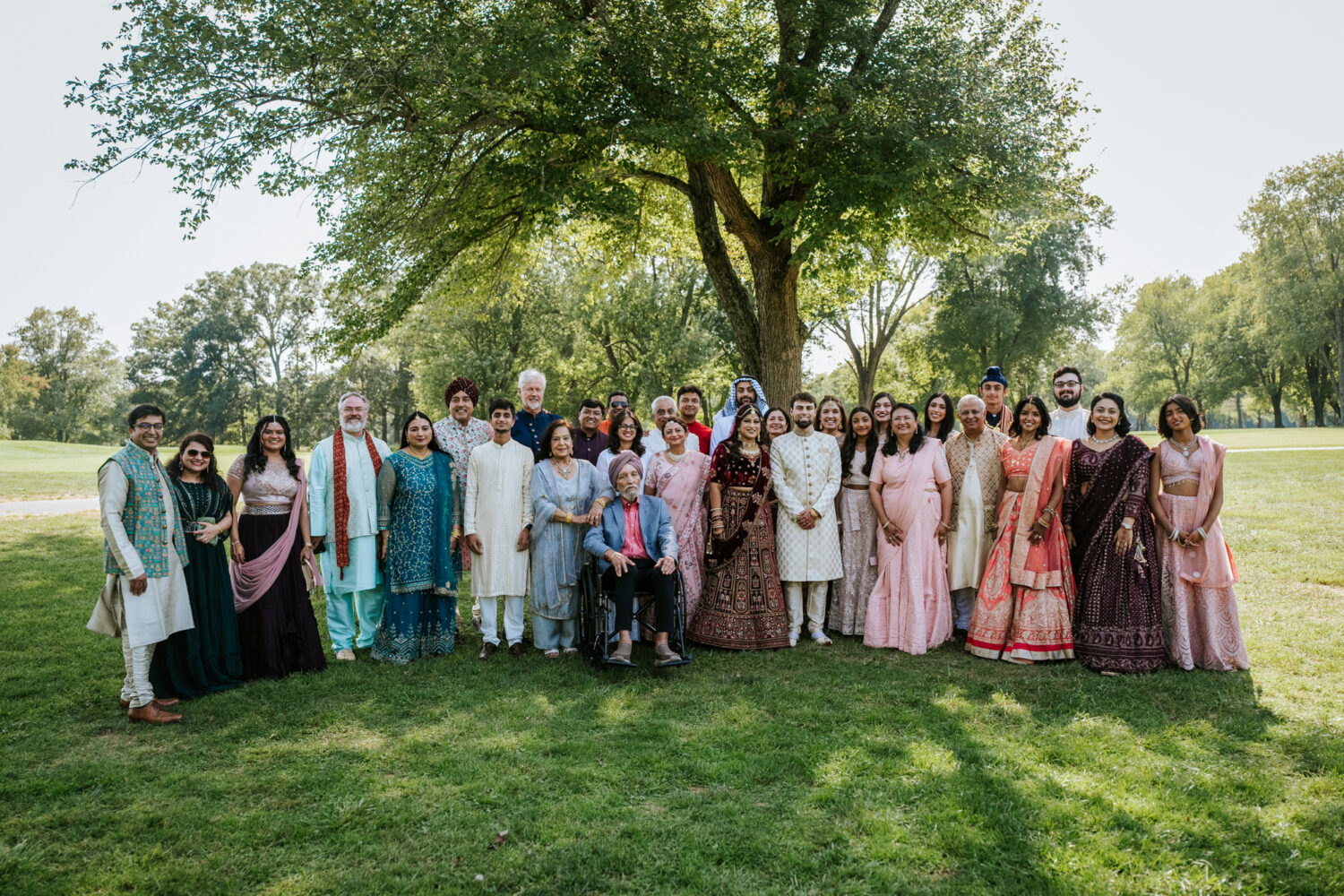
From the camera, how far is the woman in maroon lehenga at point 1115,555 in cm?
550

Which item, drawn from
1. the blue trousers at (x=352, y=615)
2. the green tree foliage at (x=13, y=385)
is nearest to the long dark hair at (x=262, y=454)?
the blue trousers at (x=352, y=615)

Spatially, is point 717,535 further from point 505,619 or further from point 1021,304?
point 1021,304

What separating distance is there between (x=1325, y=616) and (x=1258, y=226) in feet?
135

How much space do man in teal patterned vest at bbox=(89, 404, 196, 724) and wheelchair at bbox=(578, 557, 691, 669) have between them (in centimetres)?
264

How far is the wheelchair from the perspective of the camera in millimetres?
5793

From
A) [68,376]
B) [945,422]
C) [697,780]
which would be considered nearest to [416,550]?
[697,780]

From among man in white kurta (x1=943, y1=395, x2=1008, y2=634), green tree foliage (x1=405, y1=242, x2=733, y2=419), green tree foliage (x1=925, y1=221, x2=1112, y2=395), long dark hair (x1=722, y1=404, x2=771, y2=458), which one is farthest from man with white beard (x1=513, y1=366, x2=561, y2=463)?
green tree foliage (x1=925, y1=221, x2=1112, y2=395)

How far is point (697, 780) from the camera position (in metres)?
3.89

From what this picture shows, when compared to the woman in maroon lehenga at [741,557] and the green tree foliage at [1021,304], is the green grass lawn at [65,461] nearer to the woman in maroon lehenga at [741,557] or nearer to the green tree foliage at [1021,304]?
the green tree foliage at [1021,304]

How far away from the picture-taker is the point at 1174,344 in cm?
5147

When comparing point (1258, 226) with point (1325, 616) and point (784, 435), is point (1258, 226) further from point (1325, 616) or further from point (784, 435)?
point (784, 435)

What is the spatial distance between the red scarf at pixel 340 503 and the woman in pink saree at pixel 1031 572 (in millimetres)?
4810

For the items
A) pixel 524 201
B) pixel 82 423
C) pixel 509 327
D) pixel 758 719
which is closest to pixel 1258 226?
pixel 509 327

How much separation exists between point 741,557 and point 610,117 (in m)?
6.64
